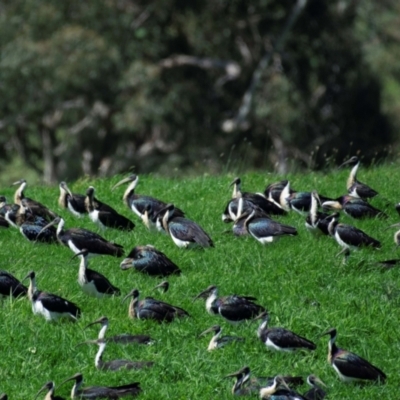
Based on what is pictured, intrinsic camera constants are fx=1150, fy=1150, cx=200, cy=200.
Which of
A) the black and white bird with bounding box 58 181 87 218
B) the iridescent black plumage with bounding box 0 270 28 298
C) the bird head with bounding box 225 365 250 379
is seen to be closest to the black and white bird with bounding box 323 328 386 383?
the bird head with bounding box 225 365 250 379

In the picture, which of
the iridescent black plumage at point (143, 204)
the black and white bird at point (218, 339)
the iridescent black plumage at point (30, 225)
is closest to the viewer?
the black and white bird at point (218, 339)

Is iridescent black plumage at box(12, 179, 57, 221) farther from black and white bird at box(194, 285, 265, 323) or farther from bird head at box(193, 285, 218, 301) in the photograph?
black and white bird at box(194, 285, 265, 323)

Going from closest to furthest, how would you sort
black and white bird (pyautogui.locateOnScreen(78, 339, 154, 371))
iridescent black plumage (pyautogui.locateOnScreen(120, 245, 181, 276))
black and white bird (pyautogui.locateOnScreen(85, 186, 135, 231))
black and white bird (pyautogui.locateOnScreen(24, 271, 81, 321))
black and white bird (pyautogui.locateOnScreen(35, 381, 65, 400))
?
black and white bird (pyautogui.locateOnScreen(35, 381, 65, 400)), black and white bird (pyautogui.locateOnScreen(78, 339, 154, 371)), black and white bird (pyautogui.locateOnScreen(24, 271, 81, 321)), iridescent black plumage (pyautogui.locateOnScreen(120, 245, 181, 276)), black and white bird (pyautogui.locateOnScreen(85, 186, 135, 231))

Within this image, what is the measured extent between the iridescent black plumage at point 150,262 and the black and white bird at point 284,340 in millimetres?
2297

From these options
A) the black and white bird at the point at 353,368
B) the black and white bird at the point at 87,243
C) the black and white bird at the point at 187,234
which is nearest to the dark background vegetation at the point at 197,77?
the black and white bird at the point at 187,234

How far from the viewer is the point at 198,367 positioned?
1059 cm

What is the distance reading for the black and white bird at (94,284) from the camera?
476 inches

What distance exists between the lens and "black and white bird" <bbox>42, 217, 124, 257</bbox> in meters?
13.4

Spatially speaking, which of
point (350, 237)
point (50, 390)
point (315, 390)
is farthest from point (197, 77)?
point (50, 390)

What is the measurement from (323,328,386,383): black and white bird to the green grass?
10 cm

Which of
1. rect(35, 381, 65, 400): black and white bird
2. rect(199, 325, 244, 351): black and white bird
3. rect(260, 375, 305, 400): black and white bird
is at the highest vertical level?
rect(35, 381, 65, 400): black and white bird

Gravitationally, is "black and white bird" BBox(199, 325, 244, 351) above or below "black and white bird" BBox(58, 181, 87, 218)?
above

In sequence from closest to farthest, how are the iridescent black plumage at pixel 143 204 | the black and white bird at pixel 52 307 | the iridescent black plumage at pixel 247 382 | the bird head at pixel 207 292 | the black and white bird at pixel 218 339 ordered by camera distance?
1. the iridescent black plumage at pixel 247 382
2. the black and white bird at pixel 218 339
3. the black and white bird at pixel 52 307
4. the bird head at pixel 207 292
5. the iridescent black plumage at pixel 143 204

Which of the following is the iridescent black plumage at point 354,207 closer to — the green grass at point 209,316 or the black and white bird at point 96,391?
the green grass at point 209,316
